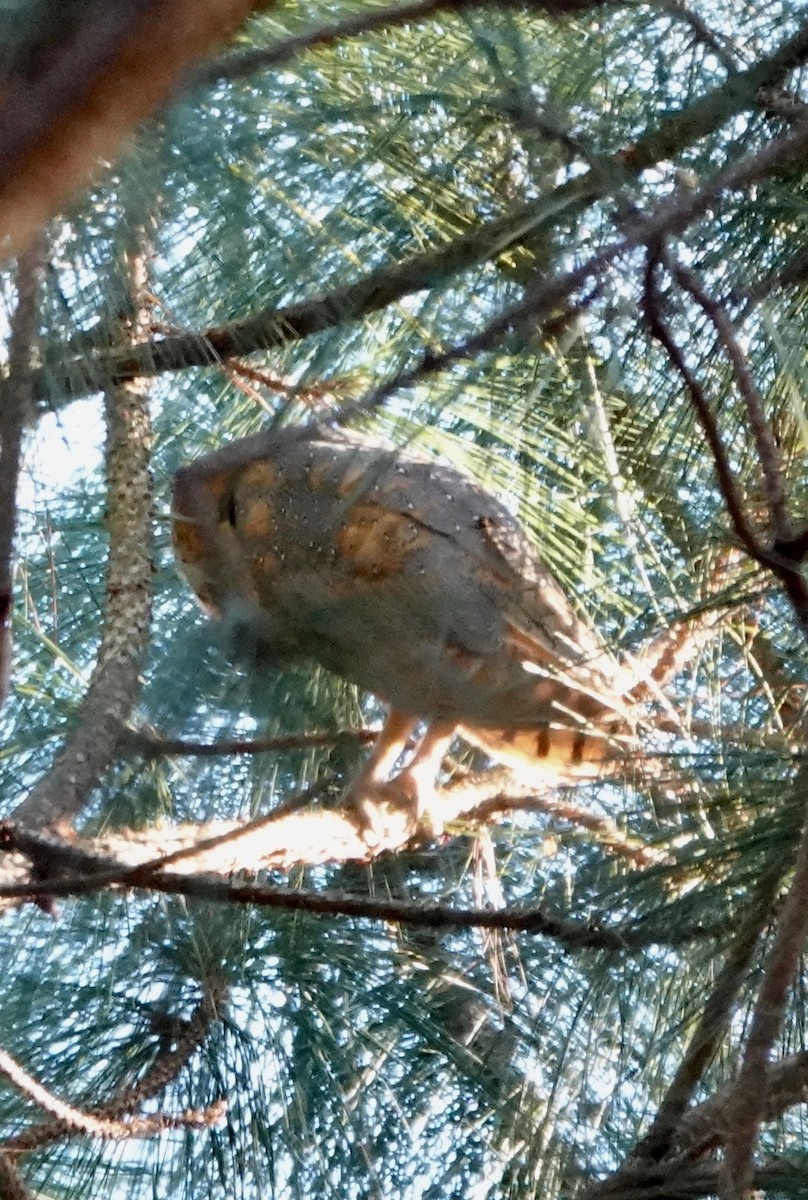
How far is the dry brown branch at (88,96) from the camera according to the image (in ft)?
1.18

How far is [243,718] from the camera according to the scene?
0.85 meters

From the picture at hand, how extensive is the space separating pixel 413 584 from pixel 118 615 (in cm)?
28

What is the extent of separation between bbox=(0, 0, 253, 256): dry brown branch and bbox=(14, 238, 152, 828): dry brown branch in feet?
1.78

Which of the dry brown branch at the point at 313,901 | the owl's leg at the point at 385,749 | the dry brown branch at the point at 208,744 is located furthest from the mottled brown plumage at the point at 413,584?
the dry brown branch at the point at 313,901

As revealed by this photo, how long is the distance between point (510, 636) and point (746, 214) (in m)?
0.58

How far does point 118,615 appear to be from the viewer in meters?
1.34

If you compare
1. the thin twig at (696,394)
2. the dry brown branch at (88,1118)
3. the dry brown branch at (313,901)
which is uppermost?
the thin twig at (696,394)

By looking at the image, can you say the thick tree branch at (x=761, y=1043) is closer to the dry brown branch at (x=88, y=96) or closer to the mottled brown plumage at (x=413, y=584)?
the dry brown branch at (x=88, y=96)

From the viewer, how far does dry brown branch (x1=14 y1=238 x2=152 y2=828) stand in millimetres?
1109

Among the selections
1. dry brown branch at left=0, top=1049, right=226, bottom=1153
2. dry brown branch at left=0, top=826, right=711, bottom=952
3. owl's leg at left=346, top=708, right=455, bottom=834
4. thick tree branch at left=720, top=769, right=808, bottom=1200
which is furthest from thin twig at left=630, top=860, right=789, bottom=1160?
owl's leg at left=346, top=708, right=455, bottom=834

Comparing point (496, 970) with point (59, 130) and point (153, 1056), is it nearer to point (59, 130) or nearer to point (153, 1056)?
point (153, 1056)

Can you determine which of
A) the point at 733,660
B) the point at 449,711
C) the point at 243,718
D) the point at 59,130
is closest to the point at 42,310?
the point at 243,718

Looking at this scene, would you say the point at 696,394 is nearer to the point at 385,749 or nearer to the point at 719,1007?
the point at 719,1007

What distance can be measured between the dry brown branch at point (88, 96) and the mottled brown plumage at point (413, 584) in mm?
880
